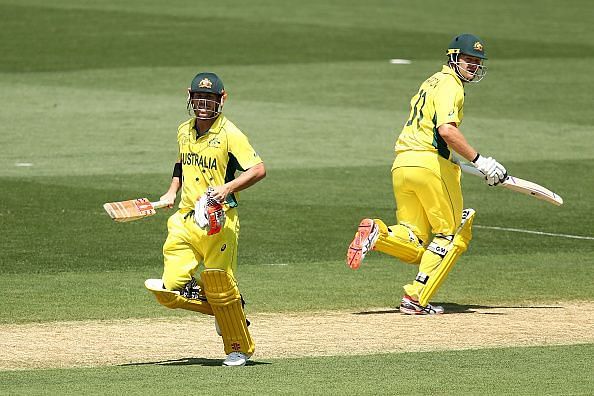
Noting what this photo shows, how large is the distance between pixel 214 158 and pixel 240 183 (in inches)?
12.2

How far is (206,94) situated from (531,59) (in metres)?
23.0

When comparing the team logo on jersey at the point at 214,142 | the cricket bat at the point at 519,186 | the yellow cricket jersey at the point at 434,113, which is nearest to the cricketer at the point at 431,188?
the yellow cricket jersey at the point at 434,113

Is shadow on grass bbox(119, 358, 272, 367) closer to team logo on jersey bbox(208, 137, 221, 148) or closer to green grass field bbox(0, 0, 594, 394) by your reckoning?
green grass field bbox(0, 0, 594, 394)

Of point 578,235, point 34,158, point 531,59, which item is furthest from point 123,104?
point 578,235

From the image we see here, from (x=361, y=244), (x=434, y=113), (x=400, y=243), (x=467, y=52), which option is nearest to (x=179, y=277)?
(x=361, y=244)

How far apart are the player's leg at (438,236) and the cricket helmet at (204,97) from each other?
9.26ft

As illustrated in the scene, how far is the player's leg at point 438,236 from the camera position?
41.5 ft

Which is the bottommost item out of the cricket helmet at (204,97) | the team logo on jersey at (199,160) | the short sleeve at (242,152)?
the team logo on jersey at (199,160)

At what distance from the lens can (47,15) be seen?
37375 mm

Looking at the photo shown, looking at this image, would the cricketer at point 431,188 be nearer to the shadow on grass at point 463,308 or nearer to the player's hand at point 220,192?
the shadow on grass at point 463,308

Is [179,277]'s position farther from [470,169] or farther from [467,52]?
[467,52]

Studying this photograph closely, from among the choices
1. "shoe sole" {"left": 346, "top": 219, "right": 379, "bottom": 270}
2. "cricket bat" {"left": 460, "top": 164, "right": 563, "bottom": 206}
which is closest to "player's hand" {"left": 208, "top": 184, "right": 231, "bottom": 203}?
A: "shoe sole" {"left": 346, "top": 219, "right": 379, "bottom": 270}

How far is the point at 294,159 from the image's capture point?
867 inches

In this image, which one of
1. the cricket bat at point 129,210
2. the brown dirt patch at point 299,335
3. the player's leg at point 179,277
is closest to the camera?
the player's leg at point 179,277
